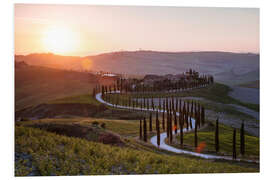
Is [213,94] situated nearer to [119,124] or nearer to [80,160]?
[119,124]

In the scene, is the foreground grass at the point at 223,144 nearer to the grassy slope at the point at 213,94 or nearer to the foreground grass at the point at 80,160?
the foreground grass at the point at 80,160

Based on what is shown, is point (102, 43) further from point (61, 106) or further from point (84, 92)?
point (84, 92)

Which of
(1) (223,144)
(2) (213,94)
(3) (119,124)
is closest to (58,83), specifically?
(3) (119,124)

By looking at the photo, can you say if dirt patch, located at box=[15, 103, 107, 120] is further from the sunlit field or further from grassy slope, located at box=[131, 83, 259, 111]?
grassy slope, located at box=[131, 83, 259, 111]

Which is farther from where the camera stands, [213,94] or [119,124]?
[213,94]

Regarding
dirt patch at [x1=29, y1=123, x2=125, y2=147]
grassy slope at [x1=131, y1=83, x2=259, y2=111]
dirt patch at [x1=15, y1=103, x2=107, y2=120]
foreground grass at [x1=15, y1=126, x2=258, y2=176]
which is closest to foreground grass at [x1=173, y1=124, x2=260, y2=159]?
foreground grass at [x1=15, y1=126, x2=258, y2=176]

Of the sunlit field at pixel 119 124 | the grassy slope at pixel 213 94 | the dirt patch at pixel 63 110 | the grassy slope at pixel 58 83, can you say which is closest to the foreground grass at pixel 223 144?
the sunlit field at pixel 119 124
